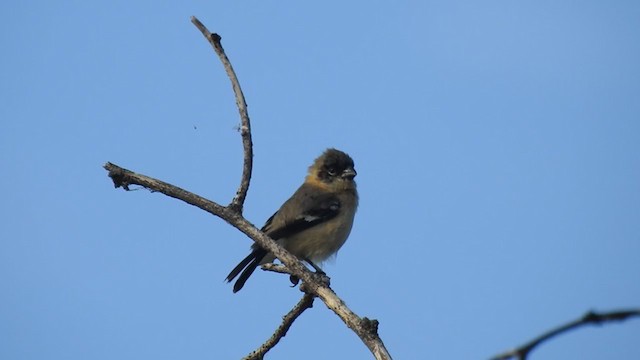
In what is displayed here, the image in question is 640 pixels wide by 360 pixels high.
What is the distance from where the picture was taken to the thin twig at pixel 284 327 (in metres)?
6.92

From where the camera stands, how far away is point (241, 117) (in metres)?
6.91

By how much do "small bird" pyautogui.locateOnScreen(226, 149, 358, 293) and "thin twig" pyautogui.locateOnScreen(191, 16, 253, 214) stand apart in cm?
242

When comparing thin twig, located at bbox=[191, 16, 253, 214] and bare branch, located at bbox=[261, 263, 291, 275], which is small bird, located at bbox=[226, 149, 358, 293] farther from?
thin twig, located at bbox=[191, 16, 253, 214]

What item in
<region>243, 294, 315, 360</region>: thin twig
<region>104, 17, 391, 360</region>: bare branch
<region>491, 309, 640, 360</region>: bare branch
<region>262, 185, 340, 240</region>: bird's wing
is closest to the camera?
<region>491, 309, 640, 360</region>: bare branch

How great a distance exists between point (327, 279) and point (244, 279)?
1.13 m

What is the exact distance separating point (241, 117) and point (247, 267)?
3.05m

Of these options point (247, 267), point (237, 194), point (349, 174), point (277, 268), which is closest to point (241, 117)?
point (237, 194)

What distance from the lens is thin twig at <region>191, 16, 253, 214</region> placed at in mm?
6887

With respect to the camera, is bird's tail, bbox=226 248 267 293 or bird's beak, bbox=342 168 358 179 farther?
bird's beak, bbox=342 168 358 179

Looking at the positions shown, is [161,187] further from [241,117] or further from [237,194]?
[241,117]

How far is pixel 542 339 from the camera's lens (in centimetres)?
167

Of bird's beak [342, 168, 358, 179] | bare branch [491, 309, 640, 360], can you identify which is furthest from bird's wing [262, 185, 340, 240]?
bare branch [491, 309, 640, 360]

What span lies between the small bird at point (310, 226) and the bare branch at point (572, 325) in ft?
25.2

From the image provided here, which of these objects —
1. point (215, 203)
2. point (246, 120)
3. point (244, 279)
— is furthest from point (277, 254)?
point (244, 279)
